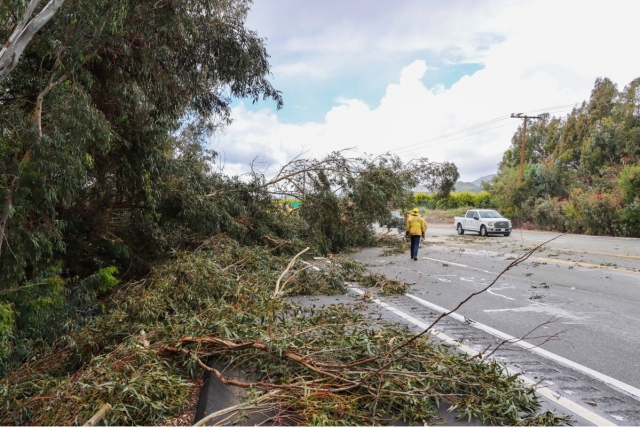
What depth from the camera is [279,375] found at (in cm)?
352

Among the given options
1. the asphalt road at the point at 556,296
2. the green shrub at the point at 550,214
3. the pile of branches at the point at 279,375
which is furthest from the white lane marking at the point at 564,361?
the green shrub at the point at 550,214

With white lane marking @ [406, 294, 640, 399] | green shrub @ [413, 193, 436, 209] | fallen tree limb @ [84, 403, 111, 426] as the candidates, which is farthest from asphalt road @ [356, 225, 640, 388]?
green shrub @ [413, 193, 436, 209]

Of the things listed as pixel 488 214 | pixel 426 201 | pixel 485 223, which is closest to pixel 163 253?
pixel 485 223

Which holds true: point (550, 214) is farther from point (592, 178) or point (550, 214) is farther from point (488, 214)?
point (488, 214)

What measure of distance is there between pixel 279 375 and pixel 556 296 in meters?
6.35

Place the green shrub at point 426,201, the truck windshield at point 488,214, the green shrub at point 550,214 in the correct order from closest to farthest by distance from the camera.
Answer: the truck windshield at point 488,214, the green shrub at point 550,214, the green shrub at point 426,201

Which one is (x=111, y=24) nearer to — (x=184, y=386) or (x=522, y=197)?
(x=184, y=386)

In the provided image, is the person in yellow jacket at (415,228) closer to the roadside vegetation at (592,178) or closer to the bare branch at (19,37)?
the bare branch at (19,37)

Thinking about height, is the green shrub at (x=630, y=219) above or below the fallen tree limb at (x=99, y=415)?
above

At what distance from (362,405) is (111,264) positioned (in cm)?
813

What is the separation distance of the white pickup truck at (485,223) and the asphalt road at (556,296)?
9.93 metres

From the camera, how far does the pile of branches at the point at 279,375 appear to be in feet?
10.2

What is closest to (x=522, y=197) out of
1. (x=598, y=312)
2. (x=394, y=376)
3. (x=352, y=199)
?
(x=352, y=199)

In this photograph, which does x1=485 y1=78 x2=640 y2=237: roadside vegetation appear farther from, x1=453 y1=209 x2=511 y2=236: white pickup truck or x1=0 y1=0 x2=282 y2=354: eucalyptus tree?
x1=0 y1=0 x2=282 y2=354: eucalyptus tree
